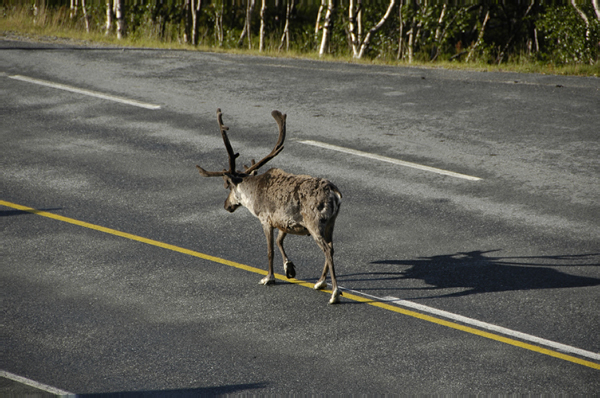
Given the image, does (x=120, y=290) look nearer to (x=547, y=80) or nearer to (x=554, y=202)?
(x=554, y=202)

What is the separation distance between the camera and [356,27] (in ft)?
68.9

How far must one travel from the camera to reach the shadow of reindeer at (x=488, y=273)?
7.54 m

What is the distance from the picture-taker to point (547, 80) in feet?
54.0

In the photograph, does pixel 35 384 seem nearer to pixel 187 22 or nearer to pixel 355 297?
Result: pixel 355 297

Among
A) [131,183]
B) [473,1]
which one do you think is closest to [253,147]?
[131,183]

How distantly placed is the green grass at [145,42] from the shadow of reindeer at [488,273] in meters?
10.5

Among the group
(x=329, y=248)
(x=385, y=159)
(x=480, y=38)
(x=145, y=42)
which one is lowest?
(x=329, y=248)

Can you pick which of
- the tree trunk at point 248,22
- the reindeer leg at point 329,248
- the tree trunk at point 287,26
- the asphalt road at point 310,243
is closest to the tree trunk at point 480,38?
the asphalt road at point 310,243

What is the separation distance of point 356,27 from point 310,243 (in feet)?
44.7

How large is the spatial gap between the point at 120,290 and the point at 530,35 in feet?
56.7

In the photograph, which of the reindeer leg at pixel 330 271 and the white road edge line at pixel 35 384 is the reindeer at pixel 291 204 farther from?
the white road edge line at pixel 35 384

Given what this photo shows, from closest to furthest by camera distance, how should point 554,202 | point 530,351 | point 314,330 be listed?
point 530,351 < point 314,330 < point 554,202

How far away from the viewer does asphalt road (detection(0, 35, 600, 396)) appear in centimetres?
603

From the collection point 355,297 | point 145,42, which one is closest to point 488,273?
point 355,297
